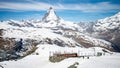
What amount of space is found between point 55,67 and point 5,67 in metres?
42.3

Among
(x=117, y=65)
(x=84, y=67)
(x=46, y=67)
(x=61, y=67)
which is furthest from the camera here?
(x=46, y=67)

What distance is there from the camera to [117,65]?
10550 cm

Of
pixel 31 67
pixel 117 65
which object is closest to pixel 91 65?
pixel 117 65

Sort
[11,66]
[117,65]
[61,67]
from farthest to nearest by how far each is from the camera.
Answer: [11,66] → [61,67] → [117,65]

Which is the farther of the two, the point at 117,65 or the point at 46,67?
the point at 46,67

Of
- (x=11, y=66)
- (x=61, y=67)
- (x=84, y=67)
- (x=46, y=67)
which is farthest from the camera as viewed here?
(x=11, y=66)

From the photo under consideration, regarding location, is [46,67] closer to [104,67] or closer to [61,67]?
[61,67]

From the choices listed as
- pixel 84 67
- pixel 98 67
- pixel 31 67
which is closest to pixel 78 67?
pixel 84 67

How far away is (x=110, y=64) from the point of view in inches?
4296

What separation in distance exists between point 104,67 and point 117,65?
21.2 feet

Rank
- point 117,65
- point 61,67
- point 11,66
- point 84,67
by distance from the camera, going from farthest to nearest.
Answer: point 11,66 < point 61,67 < point 84,67 < point 117,65

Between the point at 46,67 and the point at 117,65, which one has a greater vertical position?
the point at 117,65

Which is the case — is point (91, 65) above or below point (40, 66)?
above

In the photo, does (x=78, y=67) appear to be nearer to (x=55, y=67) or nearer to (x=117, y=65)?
(x=117, y=65)
